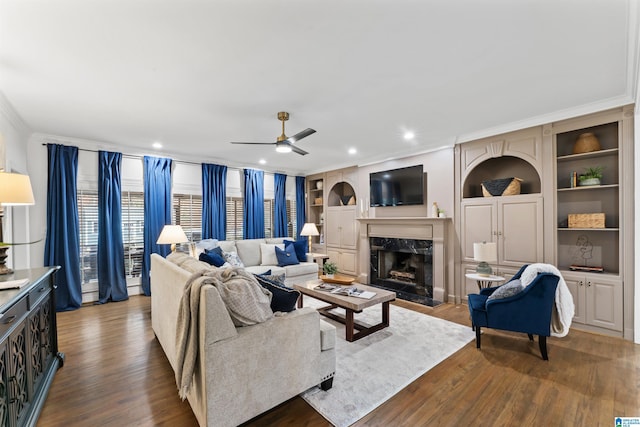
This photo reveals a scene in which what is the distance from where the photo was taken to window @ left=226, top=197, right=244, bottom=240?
6312mm

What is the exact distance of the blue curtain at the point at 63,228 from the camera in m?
4.27

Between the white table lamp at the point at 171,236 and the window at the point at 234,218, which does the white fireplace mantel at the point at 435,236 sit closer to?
the window at the point at 234,218

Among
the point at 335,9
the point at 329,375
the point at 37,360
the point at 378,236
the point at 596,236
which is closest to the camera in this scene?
the point at 335,9

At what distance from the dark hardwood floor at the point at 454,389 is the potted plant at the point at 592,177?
1.82 metres

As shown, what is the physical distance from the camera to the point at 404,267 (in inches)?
225

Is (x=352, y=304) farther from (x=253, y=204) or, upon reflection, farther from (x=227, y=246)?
(x=253, y=204)

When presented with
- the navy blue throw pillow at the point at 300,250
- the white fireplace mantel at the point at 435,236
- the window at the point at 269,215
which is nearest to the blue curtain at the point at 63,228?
the navy blue throw pillow at the point at 300,250

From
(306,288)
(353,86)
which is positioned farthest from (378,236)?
(353,86)

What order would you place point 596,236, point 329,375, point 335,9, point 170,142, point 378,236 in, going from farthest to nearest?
point 378,236 < point 170,142 < point 596,236 < point 329,375 < point 335,9

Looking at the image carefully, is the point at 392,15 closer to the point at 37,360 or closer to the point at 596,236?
the point at 37,360

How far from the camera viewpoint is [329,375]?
91.7 inches

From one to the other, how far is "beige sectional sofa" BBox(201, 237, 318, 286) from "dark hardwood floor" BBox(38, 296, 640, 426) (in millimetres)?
2165

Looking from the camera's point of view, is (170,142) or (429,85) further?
(170,142)

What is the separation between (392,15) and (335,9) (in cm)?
37
